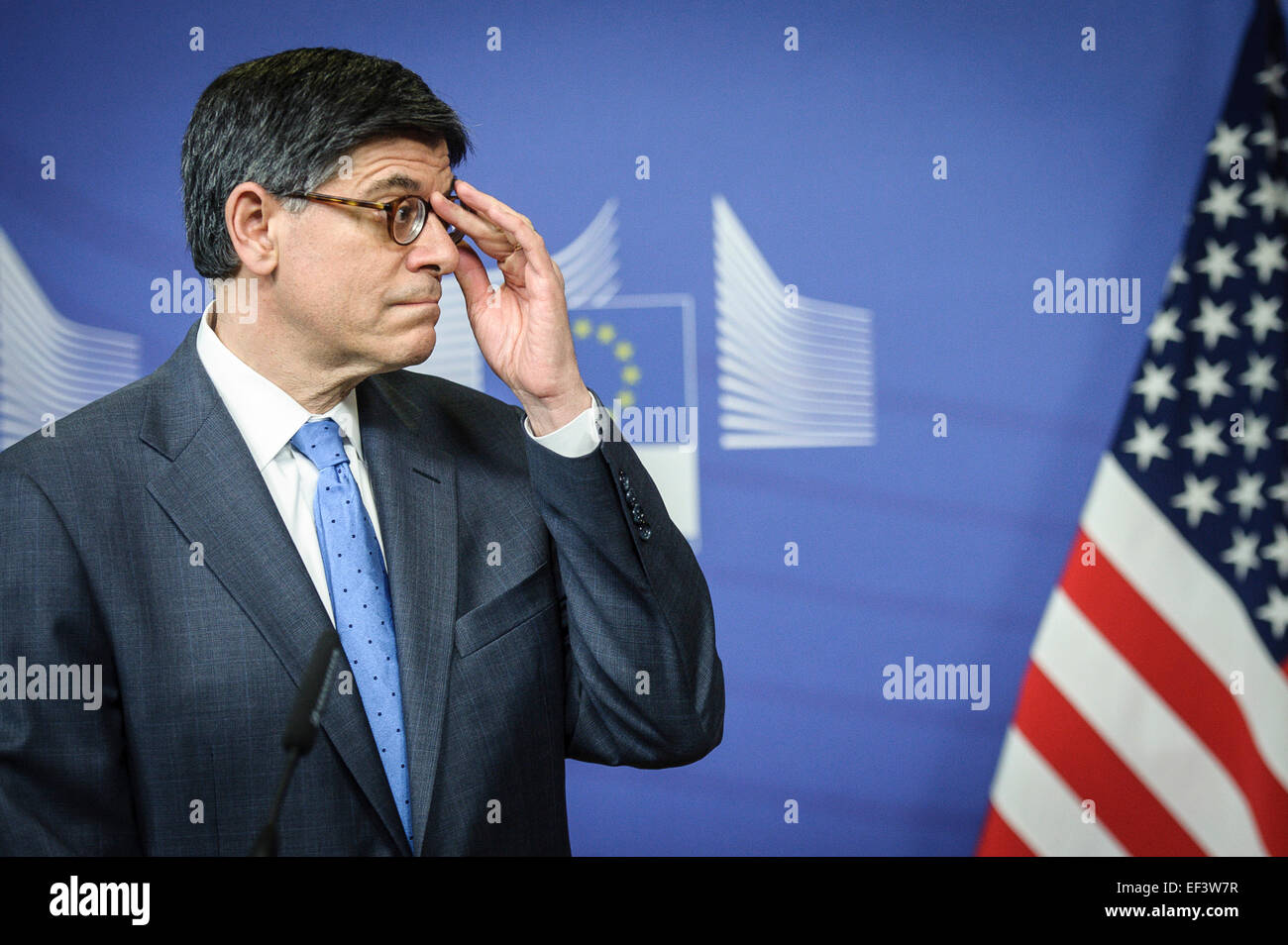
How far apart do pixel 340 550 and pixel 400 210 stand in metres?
0.46

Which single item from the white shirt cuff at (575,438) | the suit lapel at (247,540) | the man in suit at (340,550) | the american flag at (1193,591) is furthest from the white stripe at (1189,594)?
the suit lapel at (247,540)

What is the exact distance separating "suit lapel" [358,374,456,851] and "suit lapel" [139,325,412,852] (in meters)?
0.04

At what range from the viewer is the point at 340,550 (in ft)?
5.40

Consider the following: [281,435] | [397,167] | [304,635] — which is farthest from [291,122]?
[304,635]

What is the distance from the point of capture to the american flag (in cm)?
333

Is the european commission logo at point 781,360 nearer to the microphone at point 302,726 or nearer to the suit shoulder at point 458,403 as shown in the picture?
the suit shoulder at point 458,403

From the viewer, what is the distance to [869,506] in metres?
3.34

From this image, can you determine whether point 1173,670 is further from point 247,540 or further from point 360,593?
point 247,540

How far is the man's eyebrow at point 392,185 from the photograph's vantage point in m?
1.68
